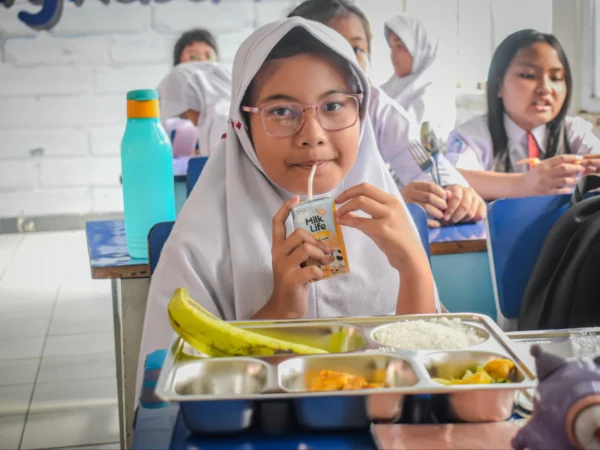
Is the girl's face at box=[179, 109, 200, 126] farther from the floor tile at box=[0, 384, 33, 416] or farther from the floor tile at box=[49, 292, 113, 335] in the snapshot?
the floor tile at box=[0, 384, 33, 416]

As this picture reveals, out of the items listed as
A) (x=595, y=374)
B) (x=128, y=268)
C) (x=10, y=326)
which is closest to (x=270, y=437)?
(x=595, y=374)

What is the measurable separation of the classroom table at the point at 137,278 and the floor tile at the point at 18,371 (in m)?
0.98

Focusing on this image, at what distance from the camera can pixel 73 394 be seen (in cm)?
250

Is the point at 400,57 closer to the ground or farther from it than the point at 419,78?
farther from it

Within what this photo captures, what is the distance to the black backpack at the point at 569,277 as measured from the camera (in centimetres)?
126

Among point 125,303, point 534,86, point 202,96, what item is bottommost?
point 125,303

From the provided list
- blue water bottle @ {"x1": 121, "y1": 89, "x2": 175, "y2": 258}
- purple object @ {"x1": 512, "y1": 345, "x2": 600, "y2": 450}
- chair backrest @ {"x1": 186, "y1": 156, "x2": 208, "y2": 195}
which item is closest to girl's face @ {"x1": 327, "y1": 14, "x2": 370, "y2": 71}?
chair backrest @ {"x1": 186, "y1": 156, "x2": 208, "y2": 195}

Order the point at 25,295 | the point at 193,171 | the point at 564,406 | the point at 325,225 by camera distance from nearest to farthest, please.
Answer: the point at 564,406 < the point at 325,225 < the point at 193,171 < the point at 25,295

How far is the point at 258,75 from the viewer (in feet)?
4.05

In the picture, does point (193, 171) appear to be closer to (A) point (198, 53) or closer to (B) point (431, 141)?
(B) point (431, 141)

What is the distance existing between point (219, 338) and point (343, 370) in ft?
0.46

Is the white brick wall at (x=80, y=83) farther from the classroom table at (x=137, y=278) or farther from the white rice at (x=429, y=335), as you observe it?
the white rice at (x=429, y=335)

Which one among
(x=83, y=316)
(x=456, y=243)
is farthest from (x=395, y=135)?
(x=83, y=316)

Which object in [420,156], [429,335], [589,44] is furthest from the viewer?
[589,44]
